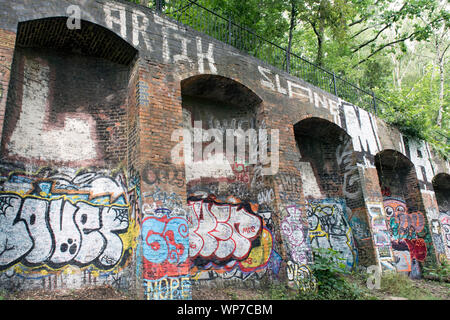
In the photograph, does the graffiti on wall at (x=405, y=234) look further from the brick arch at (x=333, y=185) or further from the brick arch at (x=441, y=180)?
the brick arch at (x=333, y=185)

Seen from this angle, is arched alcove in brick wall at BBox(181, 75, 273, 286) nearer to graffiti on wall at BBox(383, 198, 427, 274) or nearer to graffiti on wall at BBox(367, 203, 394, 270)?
graffiti on wall at BBox(367, 203, 394, 270)

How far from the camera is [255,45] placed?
9.16 m

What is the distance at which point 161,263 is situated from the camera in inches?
216

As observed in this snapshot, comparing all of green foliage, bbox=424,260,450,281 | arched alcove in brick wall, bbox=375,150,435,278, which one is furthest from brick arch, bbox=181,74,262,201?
green foliage, bbox=424,260,450,281

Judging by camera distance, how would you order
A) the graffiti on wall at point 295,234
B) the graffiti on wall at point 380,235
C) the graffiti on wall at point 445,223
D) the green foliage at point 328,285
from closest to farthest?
the green foliage at point 328,285 < the graffiti on wall at point 295,234 < the graffiti on wall at point 380,235 < the graffiti on wall at point 445,223

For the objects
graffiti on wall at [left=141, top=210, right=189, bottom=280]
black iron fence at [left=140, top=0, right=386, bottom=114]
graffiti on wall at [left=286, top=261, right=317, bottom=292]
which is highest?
black iron fence at [left=140, top=0, right=386, bottom=114]

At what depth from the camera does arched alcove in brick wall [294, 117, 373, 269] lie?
9734 millimetres

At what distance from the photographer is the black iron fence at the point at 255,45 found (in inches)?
316

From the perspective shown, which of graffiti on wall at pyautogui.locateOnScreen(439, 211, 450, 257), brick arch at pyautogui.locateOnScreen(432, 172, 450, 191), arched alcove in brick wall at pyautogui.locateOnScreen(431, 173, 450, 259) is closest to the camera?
brick arch at pyautogui.locateOnScreen(432, 172, 450, 191)

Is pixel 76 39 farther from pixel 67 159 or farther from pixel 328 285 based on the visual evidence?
pixel 328 285

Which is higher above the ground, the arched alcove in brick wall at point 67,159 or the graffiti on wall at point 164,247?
the arched alcove in brick wall at point 67,159

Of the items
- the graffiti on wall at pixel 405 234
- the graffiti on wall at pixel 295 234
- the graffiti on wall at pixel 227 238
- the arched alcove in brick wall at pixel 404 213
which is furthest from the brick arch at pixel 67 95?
the graffiti on wall at pixel 405 234

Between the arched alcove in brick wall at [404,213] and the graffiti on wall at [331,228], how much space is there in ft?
9.11

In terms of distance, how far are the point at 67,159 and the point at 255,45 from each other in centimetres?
566
